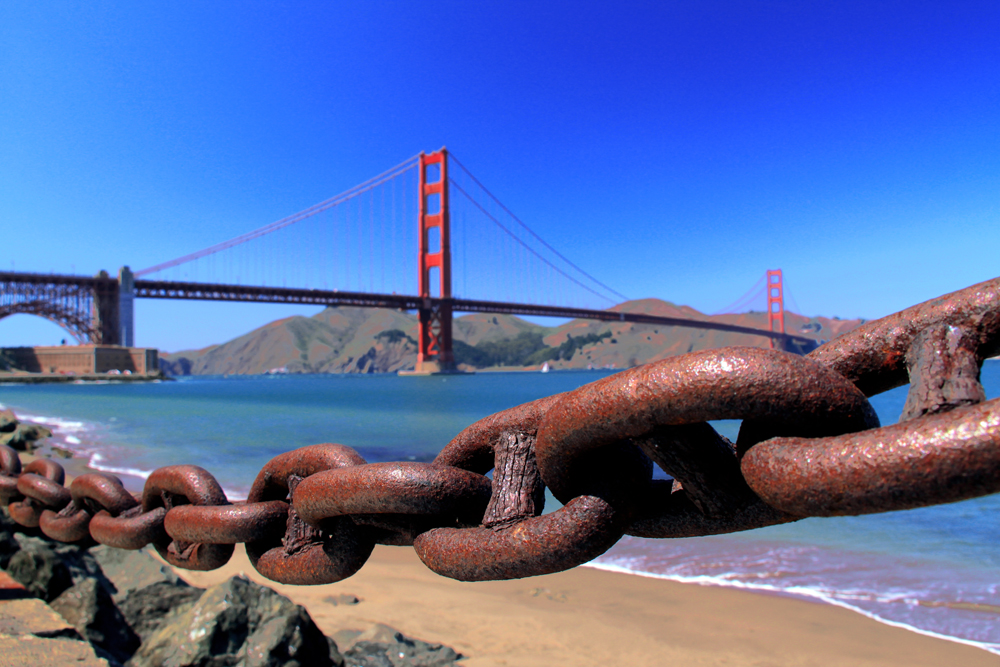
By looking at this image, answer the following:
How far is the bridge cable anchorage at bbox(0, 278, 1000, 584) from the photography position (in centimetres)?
50

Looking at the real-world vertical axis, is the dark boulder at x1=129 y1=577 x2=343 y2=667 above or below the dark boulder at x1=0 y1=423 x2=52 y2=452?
above

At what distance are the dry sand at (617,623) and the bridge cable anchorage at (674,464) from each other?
2.77 m

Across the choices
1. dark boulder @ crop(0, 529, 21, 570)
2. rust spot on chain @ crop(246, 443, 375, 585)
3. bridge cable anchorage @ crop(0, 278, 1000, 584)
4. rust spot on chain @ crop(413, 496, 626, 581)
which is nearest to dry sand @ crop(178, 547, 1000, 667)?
dark boulder @ crop(0, 529, 21, 570)

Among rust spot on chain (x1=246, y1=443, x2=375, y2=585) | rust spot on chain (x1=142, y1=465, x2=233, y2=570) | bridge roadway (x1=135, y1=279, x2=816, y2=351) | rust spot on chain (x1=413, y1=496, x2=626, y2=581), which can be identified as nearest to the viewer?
rust spot on chain (x1=413, y1=496, x2=626, y2=581)

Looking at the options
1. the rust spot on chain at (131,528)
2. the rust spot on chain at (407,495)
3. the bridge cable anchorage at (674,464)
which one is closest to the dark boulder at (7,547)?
the rust spot on chain at (131,528)

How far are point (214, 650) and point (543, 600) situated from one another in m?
2.56

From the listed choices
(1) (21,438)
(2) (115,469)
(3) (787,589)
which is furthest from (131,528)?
(1) (21,438)

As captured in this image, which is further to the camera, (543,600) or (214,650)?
(543,600)

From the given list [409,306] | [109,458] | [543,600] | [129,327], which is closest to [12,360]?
[129,327]

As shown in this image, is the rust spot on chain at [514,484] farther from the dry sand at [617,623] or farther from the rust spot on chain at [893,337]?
the dry sand at [617,623]

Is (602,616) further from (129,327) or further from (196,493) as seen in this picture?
(129,327)

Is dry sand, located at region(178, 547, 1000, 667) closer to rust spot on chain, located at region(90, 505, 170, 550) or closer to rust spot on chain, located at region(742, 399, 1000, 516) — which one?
rust spot on chain, located at region(90, 505, 170, 550)

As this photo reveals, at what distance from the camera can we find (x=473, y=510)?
859 mm

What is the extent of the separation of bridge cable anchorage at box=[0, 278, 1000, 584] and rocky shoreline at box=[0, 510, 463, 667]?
1427mm
